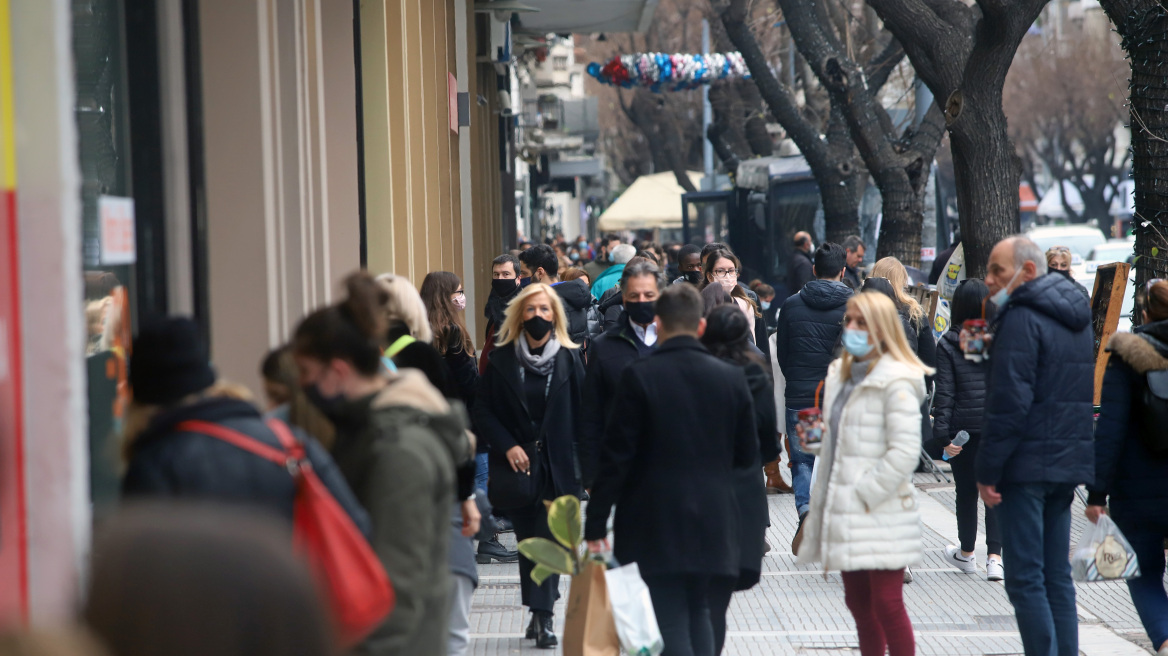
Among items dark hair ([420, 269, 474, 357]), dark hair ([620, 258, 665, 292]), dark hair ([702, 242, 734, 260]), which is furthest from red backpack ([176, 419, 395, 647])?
dark hair ([702, 242, 734, 260])

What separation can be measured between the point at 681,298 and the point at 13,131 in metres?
2.52

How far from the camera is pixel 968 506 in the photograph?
24.9 ft

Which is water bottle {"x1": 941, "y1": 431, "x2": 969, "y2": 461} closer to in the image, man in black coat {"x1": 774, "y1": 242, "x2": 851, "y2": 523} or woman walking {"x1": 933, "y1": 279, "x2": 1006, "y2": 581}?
woman walking {"x1": 933, "y1": 279, "x2": 1006, "y2": 581}

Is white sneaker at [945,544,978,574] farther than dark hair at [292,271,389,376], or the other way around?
white sneaker at [945,544,978,574]

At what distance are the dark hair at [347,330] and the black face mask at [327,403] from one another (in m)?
0.09

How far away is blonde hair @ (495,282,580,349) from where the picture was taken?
19.8 ft

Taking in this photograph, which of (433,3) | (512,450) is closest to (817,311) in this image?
(512,450)

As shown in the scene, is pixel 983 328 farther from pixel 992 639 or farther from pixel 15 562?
pixel 15 562

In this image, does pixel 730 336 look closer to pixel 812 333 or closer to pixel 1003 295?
pixel 1003 295

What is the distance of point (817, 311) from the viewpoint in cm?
830

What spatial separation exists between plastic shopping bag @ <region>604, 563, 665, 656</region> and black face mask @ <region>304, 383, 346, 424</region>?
1.89 meters

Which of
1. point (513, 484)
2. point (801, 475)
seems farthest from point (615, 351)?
point (801, 475)

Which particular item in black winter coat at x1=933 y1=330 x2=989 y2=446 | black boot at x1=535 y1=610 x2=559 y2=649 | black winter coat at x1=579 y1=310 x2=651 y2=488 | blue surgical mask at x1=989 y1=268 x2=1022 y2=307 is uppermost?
blue surgical mask at x1=989 y1=268 x2=1022 y2=307

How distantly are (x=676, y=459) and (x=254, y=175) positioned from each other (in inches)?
79.3
